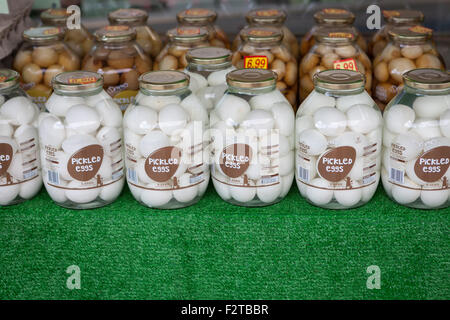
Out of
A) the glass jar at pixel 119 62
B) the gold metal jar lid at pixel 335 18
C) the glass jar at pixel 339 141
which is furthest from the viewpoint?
the gold metal jar lid at pixel 335 18

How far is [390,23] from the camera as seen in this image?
79.8 inches

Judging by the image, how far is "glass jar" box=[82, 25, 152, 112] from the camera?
1.67 m

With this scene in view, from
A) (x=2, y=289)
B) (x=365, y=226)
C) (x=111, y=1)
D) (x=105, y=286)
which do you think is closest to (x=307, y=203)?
(x=365, y=226)

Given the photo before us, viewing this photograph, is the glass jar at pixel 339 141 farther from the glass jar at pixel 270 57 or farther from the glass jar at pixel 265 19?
the glass jar at pixel 265 19

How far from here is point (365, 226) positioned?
4.72ft

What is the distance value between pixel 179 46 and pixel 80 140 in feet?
1.72

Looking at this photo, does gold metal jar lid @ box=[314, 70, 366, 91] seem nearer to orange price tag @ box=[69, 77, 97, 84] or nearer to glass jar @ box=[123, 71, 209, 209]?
glass jar @ box=[123, 71, 209, 209]

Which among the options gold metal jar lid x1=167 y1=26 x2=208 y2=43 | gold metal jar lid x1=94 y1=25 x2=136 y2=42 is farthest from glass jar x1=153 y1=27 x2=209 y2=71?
gold metal jar lid x1=94 y1=25 x2=136 y2=42

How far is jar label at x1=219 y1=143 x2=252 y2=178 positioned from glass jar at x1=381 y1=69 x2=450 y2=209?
0.31m

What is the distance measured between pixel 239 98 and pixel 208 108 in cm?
18

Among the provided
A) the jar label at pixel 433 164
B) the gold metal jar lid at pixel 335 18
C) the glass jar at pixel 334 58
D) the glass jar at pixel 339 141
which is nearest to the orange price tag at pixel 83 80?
the glass jar at pixel 339 141

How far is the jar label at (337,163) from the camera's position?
4.44 ft

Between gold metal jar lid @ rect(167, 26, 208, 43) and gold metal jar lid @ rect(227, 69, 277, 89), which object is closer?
gold metal jar lid @ rect(227, 69, 277, 89)

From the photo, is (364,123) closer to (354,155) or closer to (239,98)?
(354,155)
